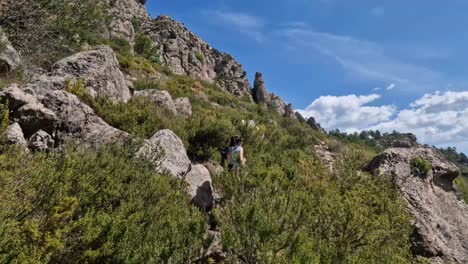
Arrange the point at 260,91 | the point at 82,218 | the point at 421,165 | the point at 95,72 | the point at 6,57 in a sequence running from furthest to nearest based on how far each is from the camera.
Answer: the point at 260,91 < the point at 421,165 < the point at 95,72 < the point at 6,57 < the point at 82,218

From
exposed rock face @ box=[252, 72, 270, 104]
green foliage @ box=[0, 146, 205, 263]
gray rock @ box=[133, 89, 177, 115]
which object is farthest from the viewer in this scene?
exposed rock face @ box=[252, 72, 270, 104]

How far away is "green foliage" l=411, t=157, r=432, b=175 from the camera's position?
12.5 meters

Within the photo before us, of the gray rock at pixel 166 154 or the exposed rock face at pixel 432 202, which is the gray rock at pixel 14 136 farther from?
the exposed rock face at pixel 432 202

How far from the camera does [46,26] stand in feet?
38.2

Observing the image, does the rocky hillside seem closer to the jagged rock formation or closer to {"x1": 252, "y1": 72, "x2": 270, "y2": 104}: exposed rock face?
the jagged rock formation

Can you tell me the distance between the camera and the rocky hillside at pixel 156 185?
4.13 metres

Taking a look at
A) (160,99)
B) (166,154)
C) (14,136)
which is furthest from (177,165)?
(160,99)

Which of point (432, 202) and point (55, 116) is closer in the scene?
point (55, 116)

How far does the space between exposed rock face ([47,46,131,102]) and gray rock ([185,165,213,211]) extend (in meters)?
3.58

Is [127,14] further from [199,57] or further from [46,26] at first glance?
[46,26]

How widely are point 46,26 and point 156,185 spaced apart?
8.43 m

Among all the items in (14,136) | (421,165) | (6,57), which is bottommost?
(14,136)

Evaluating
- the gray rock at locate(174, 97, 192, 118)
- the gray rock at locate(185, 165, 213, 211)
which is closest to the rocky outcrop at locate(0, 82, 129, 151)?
the gray rock at locate(185, 165, 213, 211)

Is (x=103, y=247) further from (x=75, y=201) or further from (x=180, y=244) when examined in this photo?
(x=180, y=244)
